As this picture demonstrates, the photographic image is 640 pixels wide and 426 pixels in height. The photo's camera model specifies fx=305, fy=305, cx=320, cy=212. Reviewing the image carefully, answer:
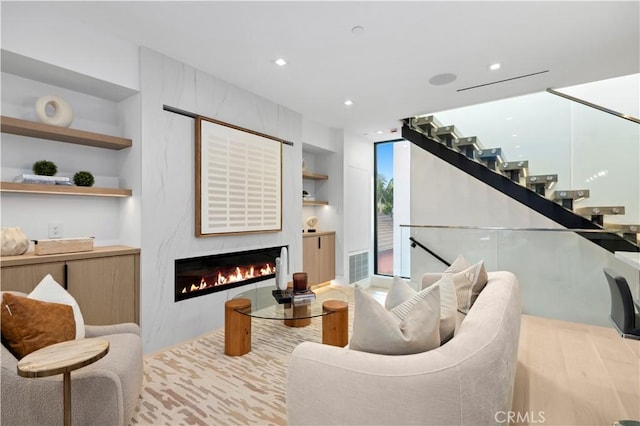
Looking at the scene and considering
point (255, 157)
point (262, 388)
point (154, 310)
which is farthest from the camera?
point (255, 157)

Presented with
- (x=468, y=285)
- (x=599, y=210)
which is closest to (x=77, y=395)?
(x=468, y=285)

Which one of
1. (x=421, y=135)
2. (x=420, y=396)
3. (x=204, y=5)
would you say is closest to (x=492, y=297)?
(x=420, y=396)

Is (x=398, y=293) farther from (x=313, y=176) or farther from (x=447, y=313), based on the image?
(x=313, y=176)

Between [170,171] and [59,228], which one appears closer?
[59,228]

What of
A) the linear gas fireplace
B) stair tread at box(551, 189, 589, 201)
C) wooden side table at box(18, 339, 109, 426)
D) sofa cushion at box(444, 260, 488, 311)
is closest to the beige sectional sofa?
sofa cushion at box(444, 260, 488, 311)

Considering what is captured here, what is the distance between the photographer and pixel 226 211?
3555 millimetres

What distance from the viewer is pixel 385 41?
2732mm

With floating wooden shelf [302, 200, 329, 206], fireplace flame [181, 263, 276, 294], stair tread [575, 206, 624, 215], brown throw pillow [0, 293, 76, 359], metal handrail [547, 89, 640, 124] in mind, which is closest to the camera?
brown throw pillow [0, 293, 76, 359]

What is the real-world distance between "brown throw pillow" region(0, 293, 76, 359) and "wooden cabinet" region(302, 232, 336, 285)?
3.42m

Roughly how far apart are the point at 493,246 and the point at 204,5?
163 inches

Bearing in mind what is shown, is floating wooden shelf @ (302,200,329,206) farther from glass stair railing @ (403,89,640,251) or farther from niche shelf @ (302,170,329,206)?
glass stair railing @ (403,89,640,251)

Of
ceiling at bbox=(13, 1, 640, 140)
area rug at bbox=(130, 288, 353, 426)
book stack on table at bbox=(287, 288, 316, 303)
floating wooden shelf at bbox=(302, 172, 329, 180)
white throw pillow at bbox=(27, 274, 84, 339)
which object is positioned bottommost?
area rug at bbox=(130, 288, 353, 426)

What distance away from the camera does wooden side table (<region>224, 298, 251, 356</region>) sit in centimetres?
273

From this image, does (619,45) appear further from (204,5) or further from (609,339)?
(204,5)
